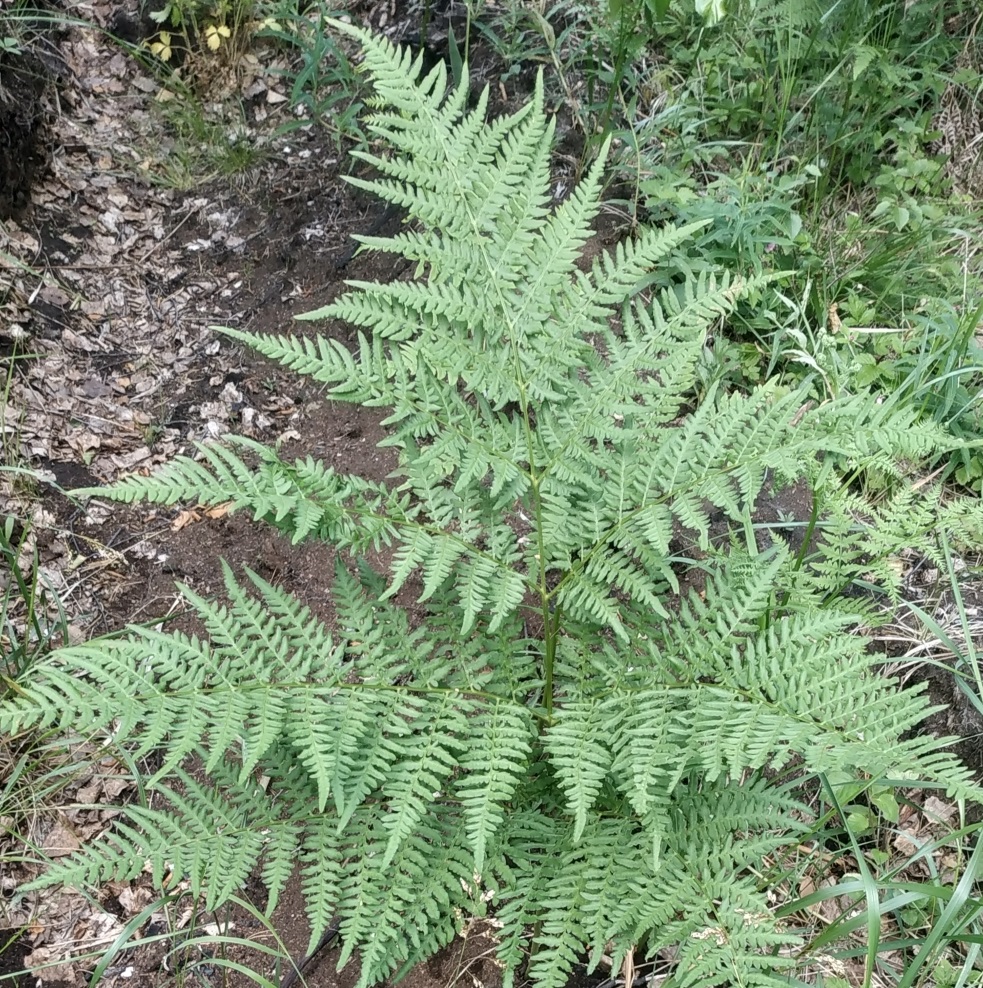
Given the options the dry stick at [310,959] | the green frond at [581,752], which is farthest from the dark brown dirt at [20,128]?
the green frond at [581,752]

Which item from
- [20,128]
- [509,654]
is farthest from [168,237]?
[509,654]

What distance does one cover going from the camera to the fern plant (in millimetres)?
1697

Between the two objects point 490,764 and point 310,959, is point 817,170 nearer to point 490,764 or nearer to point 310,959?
point 490,764

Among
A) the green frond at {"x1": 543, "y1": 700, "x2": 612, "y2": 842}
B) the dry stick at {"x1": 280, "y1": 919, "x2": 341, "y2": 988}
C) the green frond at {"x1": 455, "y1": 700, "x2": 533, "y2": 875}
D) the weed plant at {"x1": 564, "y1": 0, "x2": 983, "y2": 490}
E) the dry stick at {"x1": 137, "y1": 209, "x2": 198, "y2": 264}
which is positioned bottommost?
the dry stick at {"x1": 280, "y1": 919, "x2": 341, "y2": 988}

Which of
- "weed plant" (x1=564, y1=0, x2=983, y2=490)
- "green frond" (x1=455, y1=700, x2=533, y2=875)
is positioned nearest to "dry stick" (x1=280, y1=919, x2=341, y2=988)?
"green frond" (x1=455, y1=700, x2=533, y2=875)

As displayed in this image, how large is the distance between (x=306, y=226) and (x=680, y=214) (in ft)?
5.68

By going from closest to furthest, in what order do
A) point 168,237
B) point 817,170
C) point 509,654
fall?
point 509,654
point 817,170
point 168,237

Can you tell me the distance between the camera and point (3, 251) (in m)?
3.78

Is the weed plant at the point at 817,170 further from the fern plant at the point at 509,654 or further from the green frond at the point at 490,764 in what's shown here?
the green frond at the point at 490,764

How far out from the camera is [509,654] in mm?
2023

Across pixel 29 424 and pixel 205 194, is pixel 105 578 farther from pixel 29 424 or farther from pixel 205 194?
pixel 205 194

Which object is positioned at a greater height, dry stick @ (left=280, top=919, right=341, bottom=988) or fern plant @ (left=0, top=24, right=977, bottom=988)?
fern plant @ (left=0, top=24, right=977, bottom=988)

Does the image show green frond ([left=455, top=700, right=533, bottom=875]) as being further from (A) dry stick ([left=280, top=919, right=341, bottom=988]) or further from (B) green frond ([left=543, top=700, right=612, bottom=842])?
(A) dry stick ([left=280, top=919, right=341, bottom=988])

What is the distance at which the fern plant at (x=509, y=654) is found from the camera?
1.70 metres
